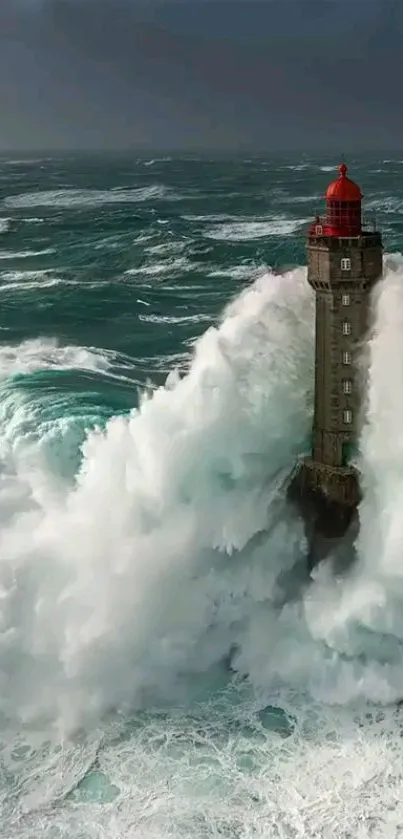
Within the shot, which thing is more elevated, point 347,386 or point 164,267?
point 347,386

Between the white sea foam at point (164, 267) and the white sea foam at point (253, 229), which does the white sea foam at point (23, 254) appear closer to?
the white sea foam at point (164, 267)

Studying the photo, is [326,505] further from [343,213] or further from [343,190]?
[343,190]

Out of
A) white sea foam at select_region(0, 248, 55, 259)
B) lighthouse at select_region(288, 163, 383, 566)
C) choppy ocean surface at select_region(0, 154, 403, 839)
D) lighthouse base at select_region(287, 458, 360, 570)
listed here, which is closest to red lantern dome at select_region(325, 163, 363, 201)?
lighthouse at select_region(288, 163, 383, 566)

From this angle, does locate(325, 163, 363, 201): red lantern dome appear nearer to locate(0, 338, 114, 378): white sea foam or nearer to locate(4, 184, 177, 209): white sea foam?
locate(0, 338, 114, 378): white sea foam

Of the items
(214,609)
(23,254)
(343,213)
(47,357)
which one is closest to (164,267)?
(23,254)

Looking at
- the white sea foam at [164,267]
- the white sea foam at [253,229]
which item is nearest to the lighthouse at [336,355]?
the white sea foam at [164,267]

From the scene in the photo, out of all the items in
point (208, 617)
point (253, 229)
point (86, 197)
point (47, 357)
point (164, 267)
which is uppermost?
point (86, 197)

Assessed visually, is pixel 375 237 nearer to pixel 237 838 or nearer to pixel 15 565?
pixel 15 565

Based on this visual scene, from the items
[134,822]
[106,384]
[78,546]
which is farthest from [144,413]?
[106,384]

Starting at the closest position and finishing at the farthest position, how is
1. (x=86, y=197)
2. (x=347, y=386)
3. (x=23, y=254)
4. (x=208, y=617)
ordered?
(x=208, y=617) < (x=347, y=386) < (x=23, y=254) < (x=86, y=197)
